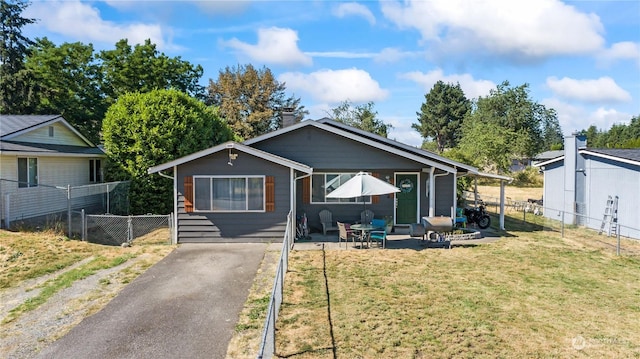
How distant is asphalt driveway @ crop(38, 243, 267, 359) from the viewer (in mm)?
5867

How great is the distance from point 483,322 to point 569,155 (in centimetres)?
1532

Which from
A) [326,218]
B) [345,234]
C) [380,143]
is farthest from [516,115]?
[345,234]

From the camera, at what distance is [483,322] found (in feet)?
22.3

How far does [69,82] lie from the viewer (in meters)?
30.0

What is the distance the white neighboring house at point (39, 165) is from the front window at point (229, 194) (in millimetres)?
4790

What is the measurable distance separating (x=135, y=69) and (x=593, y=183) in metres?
30.9

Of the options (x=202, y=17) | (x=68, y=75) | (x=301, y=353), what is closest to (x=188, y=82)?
(x=68, y=75)

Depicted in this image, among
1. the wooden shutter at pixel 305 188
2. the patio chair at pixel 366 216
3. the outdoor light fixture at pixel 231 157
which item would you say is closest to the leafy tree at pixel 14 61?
the outdoor light fixture at pixel 231 157

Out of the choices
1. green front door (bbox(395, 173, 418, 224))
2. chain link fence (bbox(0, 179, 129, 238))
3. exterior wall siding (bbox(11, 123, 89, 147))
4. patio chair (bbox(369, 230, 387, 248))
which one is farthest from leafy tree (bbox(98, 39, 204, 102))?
patio chair (bbox(369, 230, 387, 248))

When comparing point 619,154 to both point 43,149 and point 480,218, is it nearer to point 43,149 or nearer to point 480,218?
point 480,218

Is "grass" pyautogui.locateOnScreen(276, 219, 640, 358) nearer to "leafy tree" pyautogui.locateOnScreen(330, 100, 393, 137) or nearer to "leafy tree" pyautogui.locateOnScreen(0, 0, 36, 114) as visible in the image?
"leafy tree" pyautogui.locateOnScreen(0, 0, 36, 114)

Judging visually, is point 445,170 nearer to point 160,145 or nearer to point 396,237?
point 396,237

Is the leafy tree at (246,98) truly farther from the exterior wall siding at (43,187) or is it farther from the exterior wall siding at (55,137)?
the exterior wall siding at (43,187)

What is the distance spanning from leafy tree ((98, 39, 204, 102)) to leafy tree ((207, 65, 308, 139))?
28.6 ft
